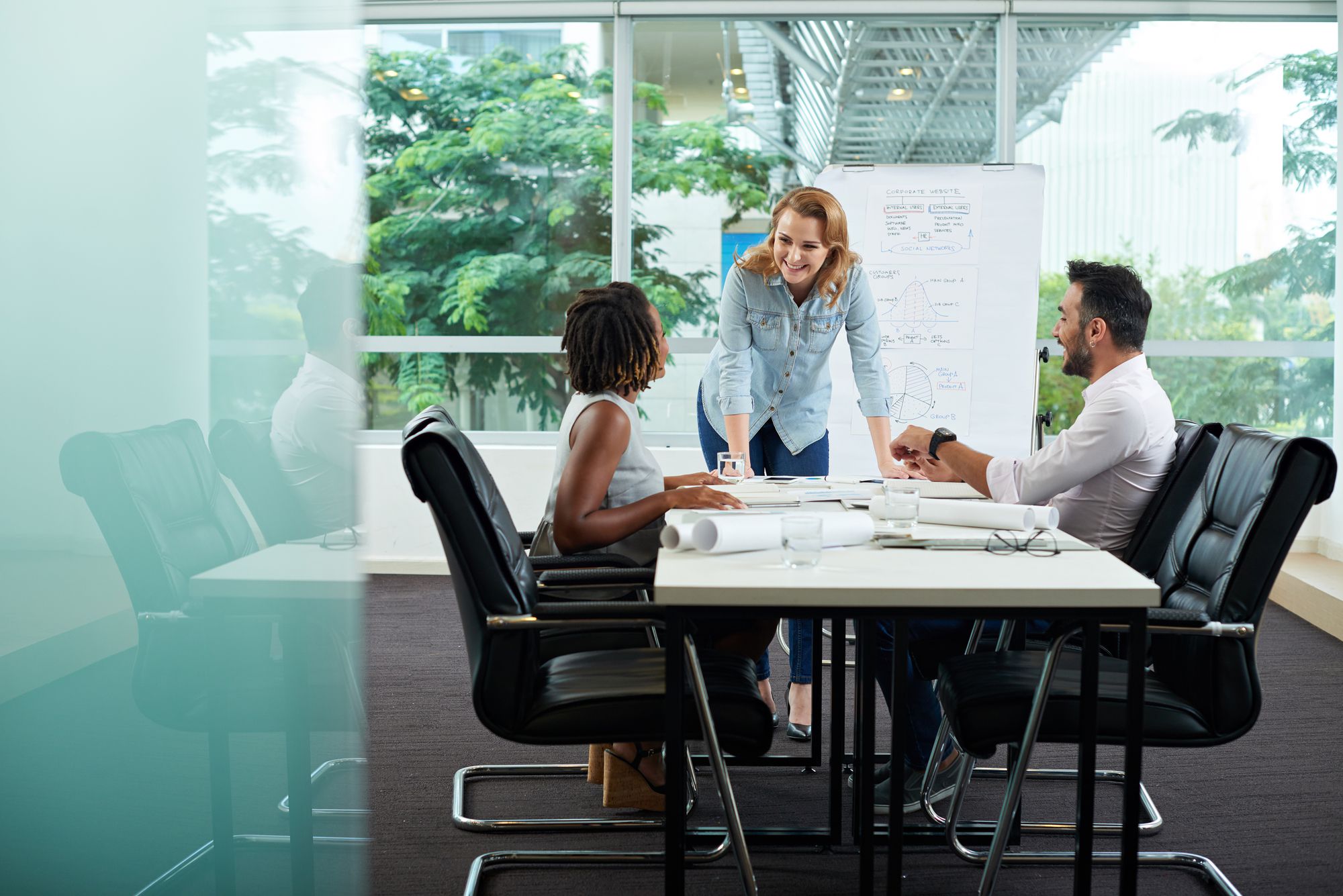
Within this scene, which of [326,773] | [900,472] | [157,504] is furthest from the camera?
[900,472]

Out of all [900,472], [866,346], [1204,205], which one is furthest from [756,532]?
[1204,205]

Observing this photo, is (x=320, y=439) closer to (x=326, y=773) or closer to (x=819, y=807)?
(x=326, y=773)

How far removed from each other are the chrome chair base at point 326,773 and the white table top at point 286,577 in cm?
24

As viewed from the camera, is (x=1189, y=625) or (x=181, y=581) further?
(x=1189, y=625)

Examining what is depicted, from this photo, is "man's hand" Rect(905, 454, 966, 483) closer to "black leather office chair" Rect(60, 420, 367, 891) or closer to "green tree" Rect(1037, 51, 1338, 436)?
"black leather office chair" Rect(60, 420, 367, 891)

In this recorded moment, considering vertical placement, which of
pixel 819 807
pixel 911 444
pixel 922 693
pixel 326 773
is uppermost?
pixel 911 444

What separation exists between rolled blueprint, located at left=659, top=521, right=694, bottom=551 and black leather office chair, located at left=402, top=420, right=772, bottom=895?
141mm

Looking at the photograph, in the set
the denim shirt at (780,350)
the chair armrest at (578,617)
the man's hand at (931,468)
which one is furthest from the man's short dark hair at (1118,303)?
the chair armrest at (578,617)

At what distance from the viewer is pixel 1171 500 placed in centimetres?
241

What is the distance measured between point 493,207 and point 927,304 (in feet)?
7.99

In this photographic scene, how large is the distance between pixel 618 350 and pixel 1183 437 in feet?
4.16

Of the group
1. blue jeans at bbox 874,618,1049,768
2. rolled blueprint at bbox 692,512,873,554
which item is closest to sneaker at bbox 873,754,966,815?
blue jeans at bbox 874,618,1049,768

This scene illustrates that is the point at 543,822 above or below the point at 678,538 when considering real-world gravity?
below

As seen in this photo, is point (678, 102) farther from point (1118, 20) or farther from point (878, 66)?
point (1118, 20)
